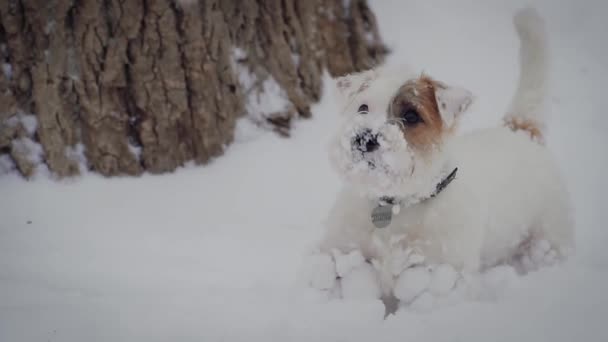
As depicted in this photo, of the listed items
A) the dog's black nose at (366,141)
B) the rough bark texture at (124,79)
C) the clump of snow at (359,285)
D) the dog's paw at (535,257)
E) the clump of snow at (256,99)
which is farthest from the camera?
the clump of snow at (256,99)

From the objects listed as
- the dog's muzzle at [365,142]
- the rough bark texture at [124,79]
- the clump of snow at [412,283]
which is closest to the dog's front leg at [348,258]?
the clump of snow at [412,283]

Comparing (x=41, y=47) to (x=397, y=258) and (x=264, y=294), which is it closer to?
(x=264, y=294)

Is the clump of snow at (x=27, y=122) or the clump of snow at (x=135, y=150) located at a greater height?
the clump of snow at (x=27, y=122)

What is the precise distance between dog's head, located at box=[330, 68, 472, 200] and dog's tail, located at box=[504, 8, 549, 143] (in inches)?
36.9

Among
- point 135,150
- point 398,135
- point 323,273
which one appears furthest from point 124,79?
point 398,135

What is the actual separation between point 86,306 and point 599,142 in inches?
153

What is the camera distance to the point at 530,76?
327 centimetres

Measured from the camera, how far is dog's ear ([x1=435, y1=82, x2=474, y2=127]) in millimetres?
2492

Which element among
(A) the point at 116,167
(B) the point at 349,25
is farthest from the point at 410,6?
(A) the point at 116,167

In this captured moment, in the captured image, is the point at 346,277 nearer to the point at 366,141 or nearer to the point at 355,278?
the point at 355,278

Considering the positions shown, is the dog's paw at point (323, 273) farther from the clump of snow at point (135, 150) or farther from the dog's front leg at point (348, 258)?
the clump of snow at point (135, 150)

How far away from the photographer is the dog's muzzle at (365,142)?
7.50 feet

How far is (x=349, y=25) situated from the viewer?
4.67 metres

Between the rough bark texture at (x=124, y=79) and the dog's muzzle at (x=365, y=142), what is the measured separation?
6.37 ft
